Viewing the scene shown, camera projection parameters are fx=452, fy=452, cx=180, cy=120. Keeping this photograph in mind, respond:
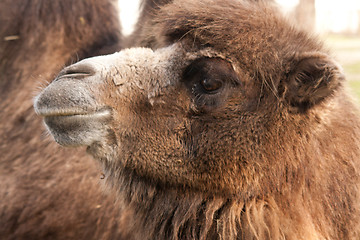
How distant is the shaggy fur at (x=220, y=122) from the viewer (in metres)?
2.44

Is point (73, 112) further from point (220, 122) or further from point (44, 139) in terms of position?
point (44, 139)

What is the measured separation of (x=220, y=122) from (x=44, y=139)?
174 centimetres

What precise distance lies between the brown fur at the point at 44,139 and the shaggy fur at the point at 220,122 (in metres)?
0.90

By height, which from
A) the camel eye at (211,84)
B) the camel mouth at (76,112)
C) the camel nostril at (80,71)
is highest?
the camel eye at (211,84)

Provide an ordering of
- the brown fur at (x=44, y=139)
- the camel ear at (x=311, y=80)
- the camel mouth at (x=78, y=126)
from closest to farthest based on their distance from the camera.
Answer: the camel ear at (x=311, y=80) → the camel mouth at (x=78, y=126) → the brown fur at (x=44, y=139)

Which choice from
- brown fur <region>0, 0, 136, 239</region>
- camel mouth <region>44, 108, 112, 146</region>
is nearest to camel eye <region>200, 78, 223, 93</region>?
camel mouth <region>44, 108, 112, 146</region>

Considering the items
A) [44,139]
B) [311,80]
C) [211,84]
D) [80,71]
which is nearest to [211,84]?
[211,84]

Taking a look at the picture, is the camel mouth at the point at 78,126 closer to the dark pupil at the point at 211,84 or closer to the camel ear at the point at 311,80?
the dark pupil at the point at 211,84

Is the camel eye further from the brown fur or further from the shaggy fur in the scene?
the brown fur

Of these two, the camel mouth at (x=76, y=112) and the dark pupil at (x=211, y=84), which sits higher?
the dark pupil at (x=211, y=84)

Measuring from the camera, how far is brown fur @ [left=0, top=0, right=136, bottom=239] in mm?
3449

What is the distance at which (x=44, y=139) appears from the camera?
3.59 metres

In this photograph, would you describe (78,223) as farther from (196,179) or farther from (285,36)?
(285,36)

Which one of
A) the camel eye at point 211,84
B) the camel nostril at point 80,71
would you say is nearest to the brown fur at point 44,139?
the camel nostril at point 80,71
